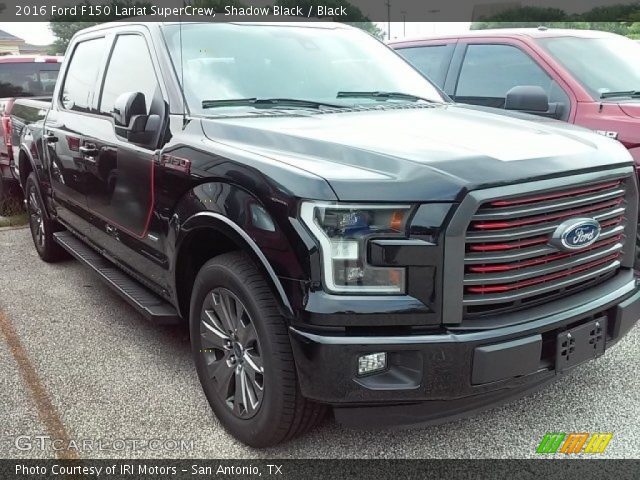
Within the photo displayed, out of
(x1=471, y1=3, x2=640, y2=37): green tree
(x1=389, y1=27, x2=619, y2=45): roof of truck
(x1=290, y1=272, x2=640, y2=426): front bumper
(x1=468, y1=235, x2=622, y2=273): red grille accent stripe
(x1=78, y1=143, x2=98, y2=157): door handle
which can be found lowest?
(x1=290, y1=272, x2=640, y2=426): front bumper

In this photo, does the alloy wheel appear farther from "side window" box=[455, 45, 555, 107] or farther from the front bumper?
"side window" box=[455, 45, 555, 107]

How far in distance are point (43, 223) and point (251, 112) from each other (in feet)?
10.7

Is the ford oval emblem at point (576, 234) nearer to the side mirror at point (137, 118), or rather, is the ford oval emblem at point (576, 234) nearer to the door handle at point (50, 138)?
the side mirror at point (137, 118)

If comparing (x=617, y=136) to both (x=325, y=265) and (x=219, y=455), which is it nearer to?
(x=325, y=265)

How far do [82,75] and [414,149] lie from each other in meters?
3.11

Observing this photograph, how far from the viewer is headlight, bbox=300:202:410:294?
7.38ft

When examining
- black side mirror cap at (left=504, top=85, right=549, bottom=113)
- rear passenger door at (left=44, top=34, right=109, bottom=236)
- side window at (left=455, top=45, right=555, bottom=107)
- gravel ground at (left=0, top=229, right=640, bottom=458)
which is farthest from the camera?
side window at (left=455, top=45, right=555, bottom=107)

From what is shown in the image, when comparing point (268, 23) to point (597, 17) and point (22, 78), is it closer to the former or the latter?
point (22, 78)

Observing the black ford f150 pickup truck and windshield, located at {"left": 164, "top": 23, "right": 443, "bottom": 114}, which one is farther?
windshield, located at {"left": 164, "top": 23, "right": 443, "bottom": 114}

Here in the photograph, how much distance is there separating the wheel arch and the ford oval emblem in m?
1.08

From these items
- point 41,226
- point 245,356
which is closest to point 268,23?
point 245,356

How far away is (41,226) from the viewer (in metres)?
5.73

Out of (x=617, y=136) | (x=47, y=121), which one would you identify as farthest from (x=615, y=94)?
(x=47, y=121)

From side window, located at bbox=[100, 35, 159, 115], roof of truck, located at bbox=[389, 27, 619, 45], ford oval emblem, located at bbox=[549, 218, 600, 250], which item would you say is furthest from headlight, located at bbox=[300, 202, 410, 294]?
roof of truck, located at bbox=[389, 27, 619, 45]
